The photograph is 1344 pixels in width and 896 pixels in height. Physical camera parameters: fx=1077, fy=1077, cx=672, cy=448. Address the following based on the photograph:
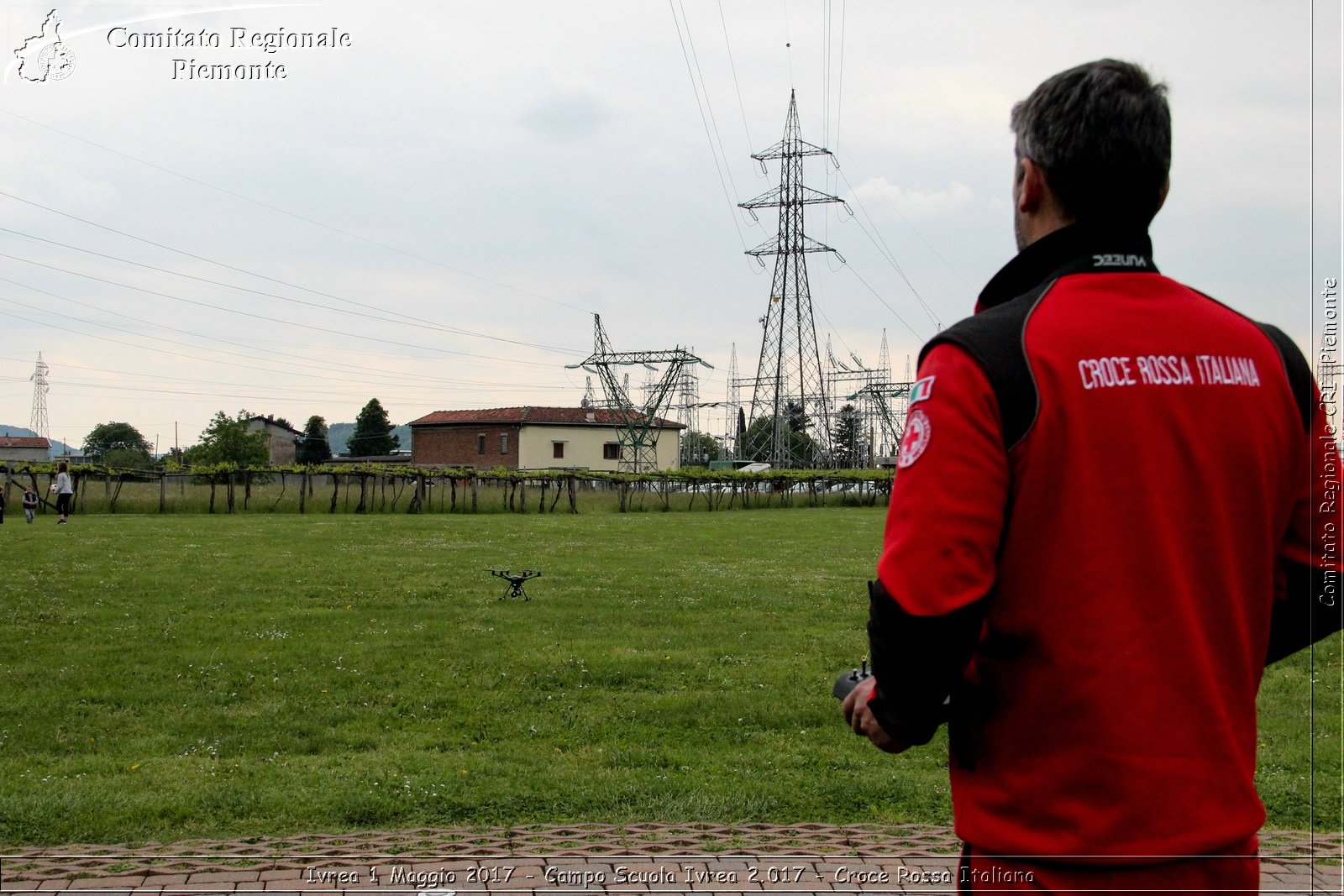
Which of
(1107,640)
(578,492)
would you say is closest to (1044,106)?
(1107,640)

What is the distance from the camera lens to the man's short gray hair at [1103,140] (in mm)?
2107

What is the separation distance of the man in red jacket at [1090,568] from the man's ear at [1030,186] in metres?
0.06

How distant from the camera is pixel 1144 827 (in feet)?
6.43

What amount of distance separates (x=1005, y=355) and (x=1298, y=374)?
74 cm

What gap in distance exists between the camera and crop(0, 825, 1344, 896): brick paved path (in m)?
5.21

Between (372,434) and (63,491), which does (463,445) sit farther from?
(63,491)

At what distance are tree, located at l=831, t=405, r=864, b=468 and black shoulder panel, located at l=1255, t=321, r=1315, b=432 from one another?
95.3 m

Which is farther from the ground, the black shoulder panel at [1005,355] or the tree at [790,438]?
the tree at [790,438]

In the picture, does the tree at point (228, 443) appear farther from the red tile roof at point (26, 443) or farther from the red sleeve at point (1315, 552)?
the red sleeve at point (1315, 552)

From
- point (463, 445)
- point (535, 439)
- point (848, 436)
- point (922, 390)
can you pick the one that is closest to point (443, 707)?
point (922, 390)

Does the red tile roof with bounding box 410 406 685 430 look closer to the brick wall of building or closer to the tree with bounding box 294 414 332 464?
the brick wall of building

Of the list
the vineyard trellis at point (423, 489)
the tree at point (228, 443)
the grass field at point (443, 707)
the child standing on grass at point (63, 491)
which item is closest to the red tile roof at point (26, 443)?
the tree at point (228, 443)

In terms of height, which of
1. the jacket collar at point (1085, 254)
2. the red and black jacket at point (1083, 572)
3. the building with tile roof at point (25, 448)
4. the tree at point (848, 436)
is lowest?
the red and black jacket at point (1083, 572)

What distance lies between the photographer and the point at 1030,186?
87.3 inches
